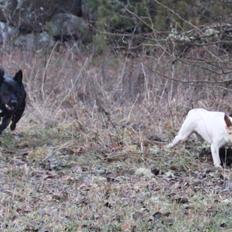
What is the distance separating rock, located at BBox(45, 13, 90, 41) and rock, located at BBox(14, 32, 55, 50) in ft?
0.98

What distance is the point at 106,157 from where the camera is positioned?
909cm

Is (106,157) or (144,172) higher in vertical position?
(144,172)

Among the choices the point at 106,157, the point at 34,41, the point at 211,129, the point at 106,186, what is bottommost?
the point at 34,41

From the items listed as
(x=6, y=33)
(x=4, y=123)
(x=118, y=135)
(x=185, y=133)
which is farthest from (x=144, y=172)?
(x=6, y=33)

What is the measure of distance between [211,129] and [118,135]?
4.80ft

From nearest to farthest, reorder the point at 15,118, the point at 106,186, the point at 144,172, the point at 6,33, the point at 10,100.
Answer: the point at 106,186, the point at 144,172, the point at 10,100, the point at 15,118, the point at 6,33

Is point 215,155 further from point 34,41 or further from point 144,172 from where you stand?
point 34,41

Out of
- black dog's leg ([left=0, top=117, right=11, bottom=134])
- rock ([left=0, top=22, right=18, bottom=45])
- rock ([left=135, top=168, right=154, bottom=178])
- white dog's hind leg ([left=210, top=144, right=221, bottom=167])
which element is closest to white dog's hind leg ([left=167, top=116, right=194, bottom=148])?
white dog's hind leg ([left=210, top=144, right=221, bottom=167])

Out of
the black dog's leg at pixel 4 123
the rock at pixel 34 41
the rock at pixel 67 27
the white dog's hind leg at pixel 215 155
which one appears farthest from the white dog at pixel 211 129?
the rock at pixel 67 27

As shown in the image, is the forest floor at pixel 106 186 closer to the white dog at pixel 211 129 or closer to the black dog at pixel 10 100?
the white dog at pixel 211 129

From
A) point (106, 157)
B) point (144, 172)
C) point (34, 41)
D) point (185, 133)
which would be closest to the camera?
point (144, 172)

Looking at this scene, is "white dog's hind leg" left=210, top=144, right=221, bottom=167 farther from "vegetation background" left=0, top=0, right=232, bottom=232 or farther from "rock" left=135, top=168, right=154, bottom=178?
"rock" left=135, top=168, right=154, bottom=178

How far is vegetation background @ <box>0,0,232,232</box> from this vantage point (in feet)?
21.0

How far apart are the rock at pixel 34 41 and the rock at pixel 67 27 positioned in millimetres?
298
